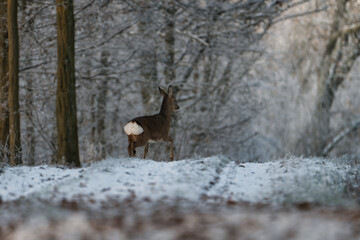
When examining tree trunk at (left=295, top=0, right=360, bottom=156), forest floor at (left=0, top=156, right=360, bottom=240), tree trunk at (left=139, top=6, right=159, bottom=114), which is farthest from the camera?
tree trunk at (left=295, top=0, right=360, bottom=156)

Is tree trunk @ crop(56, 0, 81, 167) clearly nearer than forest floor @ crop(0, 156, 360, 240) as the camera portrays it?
No

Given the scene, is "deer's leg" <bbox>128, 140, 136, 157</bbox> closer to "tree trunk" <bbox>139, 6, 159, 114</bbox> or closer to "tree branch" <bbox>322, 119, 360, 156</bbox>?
"tree trunk" <bbox>139, 6, 159, 114</bbox>

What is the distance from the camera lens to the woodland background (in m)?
21.0

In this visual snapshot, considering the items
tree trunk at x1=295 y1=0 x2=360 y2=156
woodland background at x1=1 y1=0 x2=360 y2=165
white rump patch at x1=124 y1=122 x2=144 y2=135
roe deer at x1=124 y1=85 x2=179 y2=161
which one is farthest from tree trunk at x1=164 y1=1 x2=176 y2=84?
white rump patch at x1=124 y1=122 x2=144 y2=135

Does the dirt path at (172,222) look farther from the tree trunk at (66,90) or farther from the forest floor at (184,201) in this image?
the tree trunk at (66,90)

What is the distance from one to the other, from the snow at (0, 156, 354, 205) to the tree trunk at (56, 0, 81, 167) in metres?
3.22

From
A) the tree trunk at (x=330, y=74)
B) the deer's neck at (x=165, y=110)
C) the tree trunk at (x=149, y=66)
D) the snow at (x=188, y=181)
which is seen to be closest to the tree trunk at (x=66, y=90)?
the deer's neck at (x=165, y=110)

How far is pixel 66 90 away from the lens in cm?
1415

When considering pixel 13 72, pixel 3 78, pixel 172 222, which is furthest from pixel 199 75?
pixel 172 222

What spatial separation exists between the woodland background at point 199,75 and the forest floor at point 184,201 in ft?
30.7

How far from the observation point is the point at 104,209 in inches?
265

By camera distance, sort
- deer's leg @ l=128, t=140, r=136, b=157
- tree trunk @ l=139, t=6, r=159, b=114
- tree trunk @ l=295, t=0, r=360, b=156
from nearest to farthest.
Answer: deer's leg @ l=128, t=140, r=136, b=157
tree trunk @ l=139, t=6, r=159, b=114
tree trunk @ l=295, t=0, r=360, b=156

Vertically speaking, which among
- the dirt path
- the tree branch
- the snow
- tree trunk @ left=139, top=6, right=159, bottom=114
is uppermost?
tree trunk @ left=139, top=6, right=159, bottom=114

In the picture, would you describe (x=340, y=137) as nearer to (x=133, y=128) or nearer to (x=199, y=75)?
(x=199, y=75)
